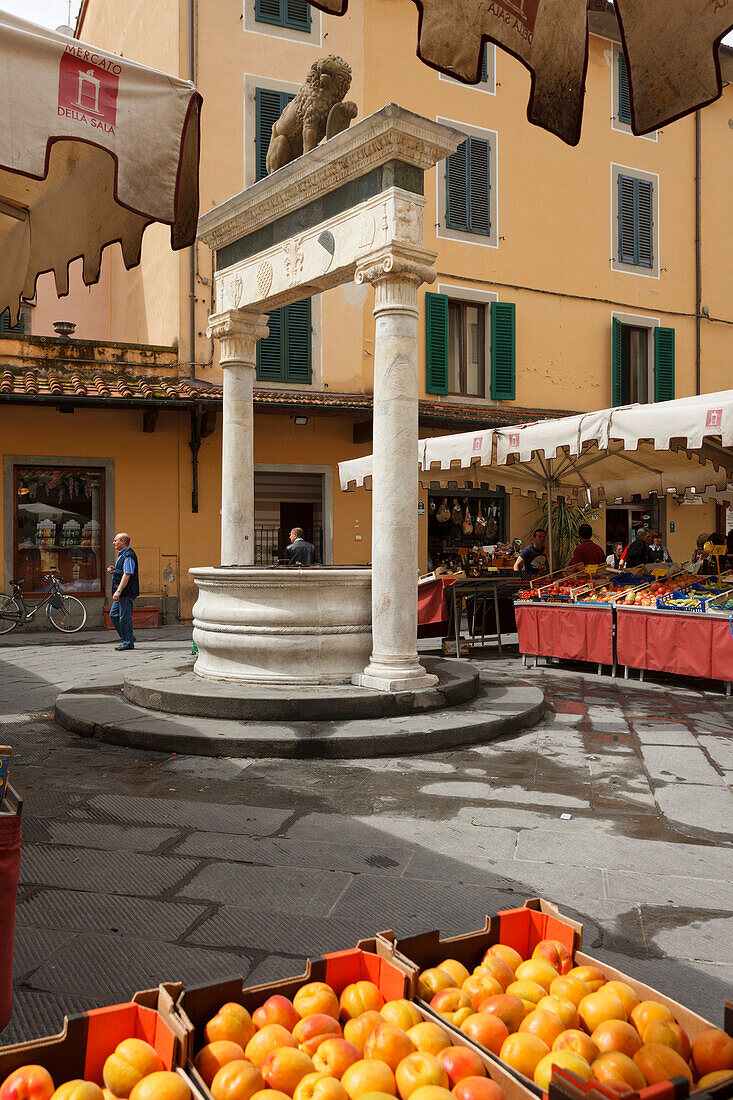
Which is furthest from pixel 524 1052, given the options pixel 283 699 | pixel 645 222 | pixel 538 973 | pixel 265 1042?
pixel 645 222

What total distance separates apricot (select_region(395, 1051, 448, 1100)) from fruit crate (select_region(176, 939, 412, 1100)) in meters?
0.23

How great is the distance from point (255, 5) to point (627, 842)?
15.0m

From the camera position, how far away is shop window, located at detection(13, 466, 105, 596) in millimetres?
13602

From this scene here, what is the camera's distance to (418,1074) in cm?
140

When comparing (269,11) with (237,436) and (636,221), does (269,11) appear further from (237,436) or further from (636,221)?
(237,436)

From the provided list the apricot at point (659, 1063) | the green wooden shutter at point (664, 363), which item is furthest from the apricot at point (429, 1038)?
the green wooden shutter at point (664, 363)

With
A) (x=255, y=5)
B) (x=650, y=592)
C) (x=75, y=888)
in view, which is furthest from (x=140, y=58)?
(x=75, y=888)

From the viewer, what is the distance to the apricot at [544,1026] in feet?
5.12

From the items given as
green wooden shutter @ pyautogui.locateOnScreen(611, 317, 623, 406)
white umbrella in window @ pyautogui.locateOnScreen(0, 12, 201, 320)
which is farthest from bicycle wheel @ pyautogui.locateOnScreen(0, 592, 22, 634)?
green wooden shutter @ pyautogui.locateOnScreen(611, 317, 623, 406)

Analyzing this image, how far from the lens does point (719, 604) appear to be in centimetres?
798

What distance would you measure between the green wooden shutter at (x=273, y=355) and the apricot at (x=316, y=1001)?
1369cm

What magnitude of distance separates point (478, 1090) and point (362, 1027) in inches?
11.3

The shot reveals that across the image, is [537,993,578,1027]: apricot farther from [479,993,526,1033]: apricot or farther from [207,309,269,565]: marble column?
[207,309,269,565]: marble column

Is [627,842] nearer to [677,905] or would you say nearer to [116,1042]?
[677,905]
